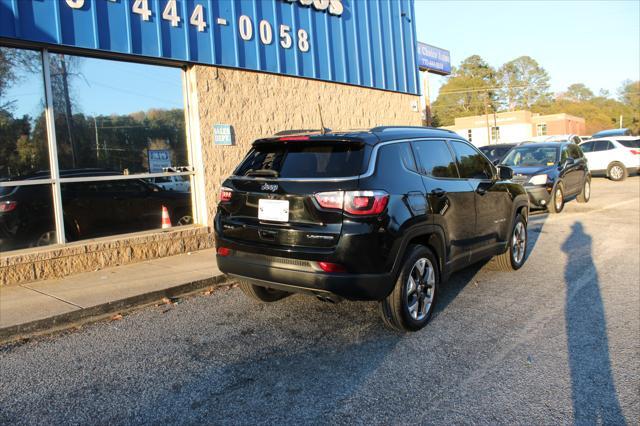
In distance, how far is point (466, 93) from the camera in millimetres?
95500

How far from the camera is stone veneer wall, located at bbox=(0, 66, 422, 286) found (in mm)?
7004

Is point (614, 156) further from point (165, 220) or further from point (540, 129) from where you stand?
point (540, 129)

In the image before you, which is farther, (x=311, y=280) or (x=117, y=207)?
(x=117, y=207)

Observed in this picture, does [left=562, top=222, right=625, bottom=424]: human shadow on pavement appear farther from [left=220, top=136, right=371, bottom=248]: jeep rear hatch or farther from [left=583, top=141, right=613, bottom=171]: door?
[left=583, top=141, right=613, bottom=171]: door

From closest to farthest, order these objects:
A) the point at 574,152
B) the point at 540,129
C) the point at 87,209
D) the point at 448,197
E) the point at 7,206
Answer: the point at 448,197 < the point at 7,206 < the point at 87,209 < the point at 574,152 < the point at 540,129

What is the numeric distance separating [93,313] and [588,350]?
15.6 ft

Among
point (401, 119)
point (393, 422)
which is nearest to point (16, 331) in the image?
point (393, 422)

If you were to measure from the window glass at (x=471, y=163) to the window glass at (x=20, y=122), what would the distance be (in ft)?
18.1

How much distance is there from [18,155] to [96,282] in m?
2.06

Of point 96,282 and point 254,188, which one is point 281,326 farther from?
point 96,282

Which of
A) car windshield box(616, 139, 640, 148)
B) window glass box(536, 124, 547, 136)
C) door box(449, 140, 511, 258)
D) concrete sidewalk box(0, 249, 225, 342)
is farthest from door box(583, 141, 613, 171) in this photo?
window glass box(536, 124, 547, 136)

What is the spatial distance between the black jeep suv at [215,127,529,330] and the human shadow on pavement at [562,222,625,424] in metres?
1.26

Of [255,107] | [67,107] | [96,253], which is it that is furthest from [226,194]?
[255,107]

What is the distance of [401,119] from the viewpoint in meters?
14.1
